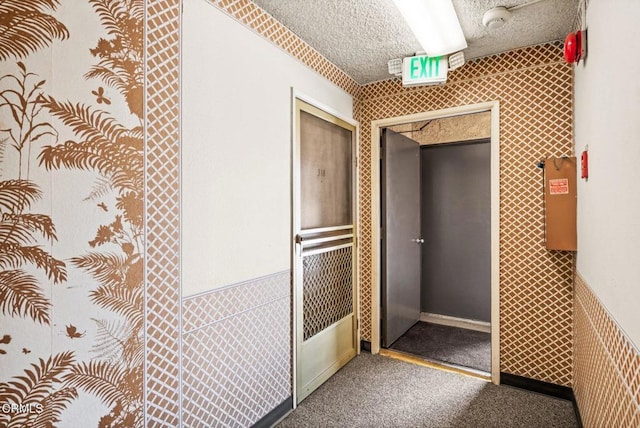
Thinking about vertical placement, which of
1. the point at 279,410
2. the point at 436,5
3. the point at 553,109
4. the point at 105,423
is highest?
the point at 436,5

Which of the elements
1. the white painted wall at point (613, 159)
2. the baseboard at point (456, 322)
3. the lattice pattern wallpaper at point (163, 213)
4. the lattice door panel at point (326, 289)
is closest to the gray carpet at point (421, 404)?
the lattice door panel at point (326, 289)

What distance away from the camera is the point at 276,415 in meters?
2.10

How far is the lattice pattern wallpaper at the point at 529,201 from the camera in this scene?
2.34 meters

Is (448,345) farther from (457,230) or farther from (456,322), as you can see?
(457,230)

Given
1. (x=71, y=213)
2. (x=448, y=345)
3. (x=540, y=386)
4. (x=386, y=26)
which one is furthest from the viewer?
(x=448, y=345)

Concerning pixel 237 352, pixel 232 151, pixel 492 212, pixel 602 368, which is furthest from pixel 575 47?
pixel 237 352

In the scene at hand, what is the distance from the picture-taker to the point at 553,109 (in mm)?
2352

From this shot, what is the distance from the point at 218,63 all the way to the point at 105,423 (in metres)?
1.72

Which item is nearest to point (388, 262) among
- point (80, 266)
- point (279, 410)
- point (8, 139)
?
point (279, 410)

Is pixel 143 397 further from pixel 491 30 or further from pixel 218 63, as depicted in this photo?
pixel 491 30

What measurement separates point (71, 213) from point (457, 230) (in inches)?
146

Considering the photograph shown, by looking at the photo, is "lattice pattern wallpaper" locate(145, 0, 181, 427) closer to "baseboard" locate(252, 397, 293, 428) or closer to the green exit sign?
"baseboard" locate(252, 397, 293, 428)

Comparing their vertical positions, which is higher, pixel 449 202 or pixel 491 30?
pixel 491 30

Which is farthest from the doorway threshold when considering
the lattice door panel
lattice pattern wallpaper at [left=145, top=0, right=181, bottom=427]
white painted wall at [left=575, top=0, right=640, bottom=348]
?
lattice pattern wallpaper at [left=145, top=0, right=181, bottom=427]
